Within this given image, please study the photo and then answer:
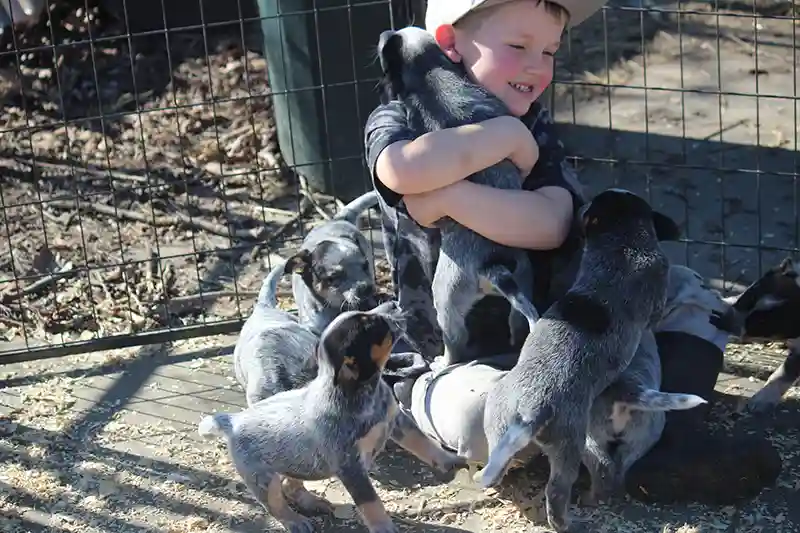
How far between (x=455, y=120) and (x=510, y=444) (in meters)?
1.02

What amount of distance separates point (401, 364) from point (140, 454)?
97cm

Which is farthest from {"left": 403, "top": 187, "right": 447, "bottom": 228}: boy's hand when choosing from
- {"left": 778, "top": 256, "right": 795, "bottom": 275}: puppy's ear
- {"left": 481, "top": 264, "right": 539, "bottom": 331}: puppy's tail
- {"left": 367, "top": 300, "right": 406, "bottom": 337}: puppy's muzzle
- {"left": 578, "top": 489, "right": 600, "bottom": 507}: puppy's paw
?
{"left": 778, "top": 256, "right": 795, "bottom": 275}: puppy's ear

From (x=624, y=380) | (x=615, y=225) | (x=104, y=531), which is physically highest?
(x=615, y=225)

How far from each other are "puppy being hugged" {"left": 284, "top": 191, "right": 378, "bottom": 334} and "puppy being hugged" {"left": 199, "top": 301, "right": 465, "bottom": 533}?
33.9 inches

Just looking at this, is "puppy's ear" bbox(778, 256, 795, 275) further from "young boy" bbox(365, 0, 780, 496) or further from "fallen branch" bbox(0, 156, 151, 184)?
"fallen branch" bbox(0, 156, 151, 184)

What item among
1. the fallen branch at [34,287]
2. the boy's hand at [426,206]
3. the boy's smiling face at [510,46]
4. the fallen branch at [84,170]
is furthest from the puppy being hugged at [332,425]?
the fallen branch at [84,170]

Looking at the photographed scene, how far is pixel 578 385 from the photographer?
3.76m

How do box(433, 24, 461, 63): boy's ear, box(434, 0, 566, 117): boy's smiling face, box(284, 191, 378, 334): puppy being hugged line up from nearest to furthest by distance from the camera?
box(434, 0, 566, 117): boy's smiling face, box(433, 24, 461, 63): boy's ear, box(284, 191, 378, 334): puppy being hugged

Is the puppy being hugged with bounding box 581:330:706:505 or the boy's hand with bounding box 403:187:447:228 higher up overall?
the boy's hand with bounding box 403:187:447:228

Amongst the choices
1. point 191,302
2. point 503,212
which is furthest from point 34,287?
point 503,212

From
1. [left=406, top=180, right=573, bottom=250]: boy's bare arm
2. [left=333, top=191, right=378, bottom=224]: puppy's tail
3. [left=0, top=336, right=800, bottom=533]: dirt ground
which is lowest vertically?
[left=0, top=336, right=800, bottom=533]: dirt ground

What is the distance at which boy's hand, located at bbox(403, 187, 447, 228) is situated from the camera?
406 cm

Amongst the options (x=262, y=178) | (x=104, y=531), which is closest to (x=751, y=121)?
(x=262, y=178)

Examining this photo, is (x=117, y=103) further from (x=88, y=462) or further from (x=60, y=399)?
(x=88, y=462)
